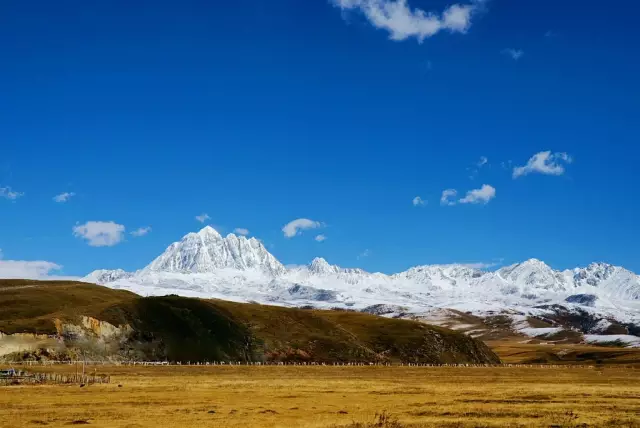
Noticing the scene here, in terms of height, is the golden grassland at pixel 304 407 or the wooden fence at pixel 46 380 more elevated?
the wooden fence at pixel 46 380

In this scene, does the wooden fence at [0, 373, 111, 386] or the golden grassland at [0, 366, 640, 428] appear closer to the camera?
the golden grassland at [0, 366, 640, 428]

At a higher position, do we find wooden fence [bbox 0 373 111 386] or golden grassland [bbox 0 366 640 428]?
wooden fence [bbox 0 373 111 386]

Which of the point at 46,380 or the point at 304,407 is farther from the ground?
the point at 46,380

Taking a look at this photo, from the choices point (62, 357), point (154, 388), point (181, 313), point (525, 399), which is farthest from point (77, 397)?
point (181, 313)

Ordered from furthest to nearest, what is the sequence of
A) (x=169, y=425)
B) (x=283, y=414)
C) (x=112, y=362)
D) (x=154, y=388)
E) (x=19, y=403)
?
(x=112, y=362)
(x=154, y=388)
(x=19, y=403)
(x=283, y=414)
(x=169, y=425)

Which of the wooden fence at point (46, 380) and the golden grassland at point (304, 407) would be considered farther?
the wooden fence at point (46, 380)

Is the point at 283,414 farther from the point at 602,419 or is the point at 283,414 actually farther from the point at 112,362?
the point at 112,362

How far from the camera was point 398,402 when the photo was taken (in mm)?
63406

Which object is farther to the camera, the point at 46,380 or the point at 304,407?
the point at 46,380

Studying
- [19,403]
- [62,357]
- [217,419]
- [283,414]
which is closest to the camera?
[217,419]

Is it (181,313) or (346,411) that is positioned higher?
(181,313)

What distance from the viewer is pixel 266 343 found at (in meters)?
198

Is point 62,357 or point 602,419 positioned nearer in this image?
point 602,419

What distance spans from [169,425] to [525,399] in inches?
1558
